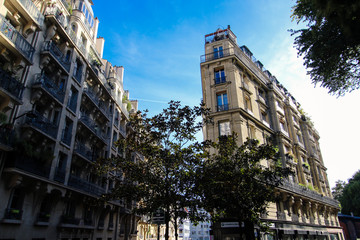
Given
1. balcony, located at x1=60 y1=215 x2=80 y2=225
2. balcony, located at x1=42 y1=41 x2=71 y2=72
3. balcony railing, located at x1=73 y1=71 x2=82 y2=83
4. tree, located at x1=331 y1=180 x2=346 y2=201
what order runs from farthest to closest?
tree, located at x1=331 y1=180 x2=346 y2=201 < balcony railing, located at x1=73 y1=71 x2=82 y2=83 < balcony, located at x1=42 y1=41 x2=71 y2=72 < balcony, located at x1=60 y1=215 x2=80 y2=225

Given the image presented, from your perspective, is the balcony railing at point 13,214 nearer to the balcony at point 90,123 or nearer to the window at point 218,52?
the balcony at point 90,123

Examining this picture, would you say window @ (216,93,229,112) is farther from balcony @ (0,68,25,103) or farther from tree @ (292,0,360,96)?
balcony @ (0,68,25,103)

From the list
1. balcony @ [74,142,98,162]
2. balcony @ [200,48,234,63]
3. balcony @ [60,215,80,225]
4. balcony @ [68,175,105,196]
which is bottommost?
balcony @ [60,215,80,225]

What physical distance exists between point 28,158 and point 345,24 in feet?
55.1

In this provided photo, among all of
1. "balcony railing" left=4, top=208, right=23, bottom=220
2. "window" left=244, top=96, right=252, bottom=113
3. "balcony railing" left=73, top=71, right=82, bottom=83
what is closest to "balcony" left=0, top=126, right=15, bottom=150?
"balcony railing" left=4, top=208, right=23, bottom=220

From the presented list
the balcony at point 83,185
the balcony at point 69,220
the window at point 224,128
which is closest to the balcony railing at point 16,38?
the balcony at point 83,185

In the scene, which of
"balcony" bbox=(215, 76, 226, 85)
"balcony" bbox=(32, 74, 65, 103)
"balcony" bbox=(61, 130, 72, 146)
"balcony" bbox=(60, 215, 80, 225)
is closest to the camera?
"balcony" bbox=(32, 74, 65, 103)

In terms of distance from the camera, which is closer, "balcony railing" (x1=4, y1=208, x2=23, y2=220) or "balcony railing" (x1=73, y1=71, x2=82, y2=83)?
"balcony railing" (x1=4, y1=208, x2=23, y2=220)

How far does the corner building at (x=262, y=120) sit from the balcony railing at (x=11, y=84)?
58.3 feet

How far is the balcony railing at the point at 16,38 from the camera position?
13.9 meters

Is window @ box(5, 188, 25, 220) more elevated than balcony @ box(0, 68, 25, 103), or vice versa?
balcony @ box(0, 68, 25, 103)

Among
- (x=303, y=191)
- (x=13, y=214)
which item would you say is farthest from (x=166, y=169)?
(x=303, y=191)

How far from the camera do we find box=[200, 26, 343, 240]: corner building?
86.7ft

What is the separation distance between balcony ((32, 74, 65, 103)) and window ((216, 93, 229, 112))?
1617 cm
